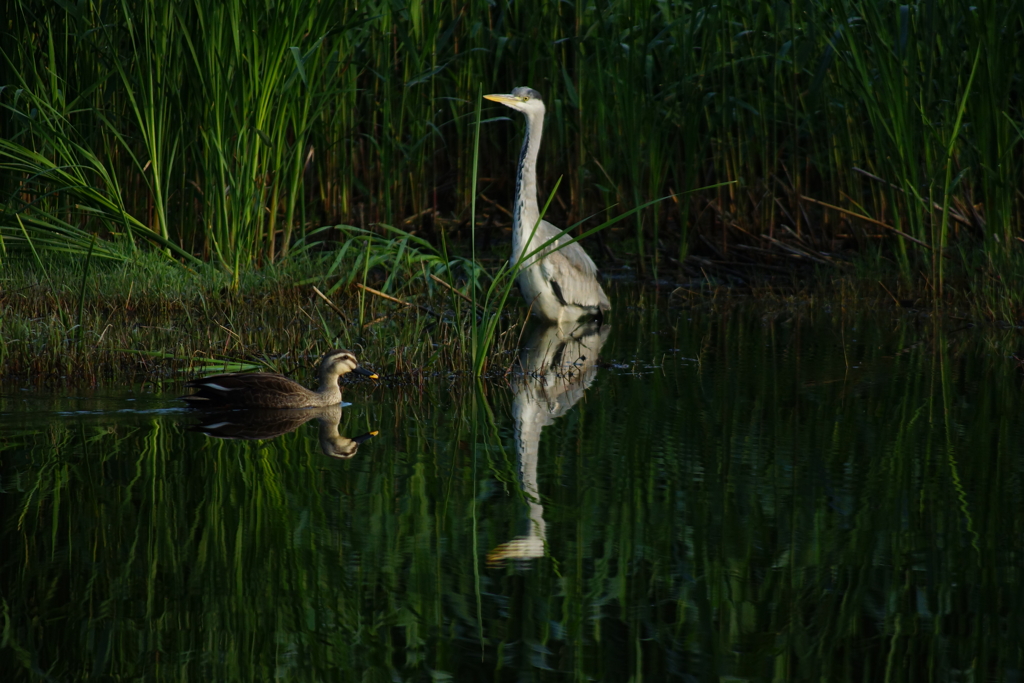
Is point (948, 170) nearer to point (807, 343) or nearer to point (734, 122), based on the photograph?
point (807, 343)

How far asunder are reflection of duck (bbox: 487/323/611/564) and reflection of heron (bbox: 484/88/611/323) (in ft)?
0.51

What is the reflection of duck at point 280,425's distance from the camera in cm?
453

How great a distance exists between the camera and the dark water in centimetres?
263

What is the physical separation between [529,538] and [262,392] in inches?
80.7

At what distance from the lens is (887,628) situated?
9.04ft

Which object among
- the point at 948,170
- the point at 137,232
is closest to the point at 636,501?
the point at 948,170

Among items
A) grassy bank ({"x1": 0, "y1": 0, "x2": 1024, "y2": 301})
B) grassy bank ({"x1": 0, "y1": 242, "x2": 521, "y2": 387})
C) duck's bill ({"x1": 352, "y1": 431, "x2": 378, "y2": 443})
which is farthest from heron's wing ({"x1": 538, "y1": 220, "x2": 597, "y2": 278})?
duck's bill ({"x1": 352, "y1": 431, "x2": 378, "y2": 443})

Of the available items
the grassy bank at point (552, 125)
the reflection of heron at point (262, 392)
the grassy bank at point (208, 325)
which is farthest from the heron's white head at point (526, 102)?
the reflection of heron at point (262, 392)

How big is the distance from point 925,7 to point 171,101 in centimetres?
441

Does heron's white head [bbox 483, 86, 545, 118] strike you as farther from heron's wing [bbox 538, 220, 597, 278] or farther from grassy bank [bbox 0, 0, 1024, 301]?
heron's wing [bbox 538, 220, 597, 278]

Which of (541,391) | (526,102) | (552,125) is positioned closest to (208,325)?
(541,391)

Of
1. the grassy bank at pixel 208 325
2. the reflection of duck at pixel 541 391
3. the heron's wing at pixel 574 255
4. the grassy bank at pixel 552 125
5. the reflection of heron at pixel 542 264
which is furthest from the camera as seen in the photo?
the heron's wing at pixel 574 255

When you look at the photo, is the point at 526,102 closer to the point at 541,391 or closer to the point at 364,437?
the point at 541,391

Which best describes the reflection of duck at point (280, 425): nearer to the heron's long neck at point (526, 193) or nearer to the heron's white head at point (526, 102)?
the heron's long neck at point (526, 193)
